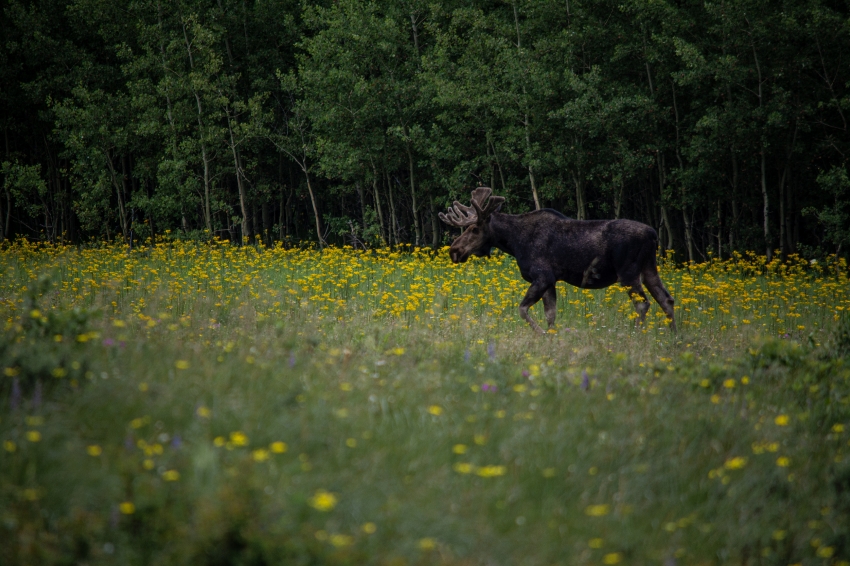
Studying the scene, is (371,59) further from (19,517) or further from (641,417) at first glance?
(19,517)

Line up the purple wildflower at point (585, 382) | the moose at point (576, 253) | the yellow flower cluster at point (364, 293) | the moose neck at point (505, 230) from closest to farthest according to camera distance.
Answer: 1. the purple wildflower at point (585, 382)
2. the yellow flower cluster at point (364, 293)
3. the moose at point (576, 253)
4. the moose neck at point (505, 230)

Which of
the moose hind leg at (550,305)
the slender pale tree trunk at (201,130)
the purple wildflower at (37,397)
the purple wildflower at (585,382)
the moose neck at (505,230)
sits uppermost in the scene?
the slender pale tree trunk at (201,130)

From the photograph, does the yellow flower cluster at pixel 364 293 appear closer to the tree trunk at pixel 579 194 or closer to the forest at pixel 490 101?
the forest at pixel 490 101

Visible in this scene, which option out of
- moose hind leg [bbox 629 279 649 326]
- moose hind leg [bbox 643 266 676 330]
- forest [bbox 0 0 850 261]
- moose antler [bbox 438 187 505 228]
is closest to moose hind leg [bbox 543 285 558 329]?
moose hind leg [bbox 629 279 649 326]

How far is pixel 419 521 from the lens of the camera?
3842 millimetres

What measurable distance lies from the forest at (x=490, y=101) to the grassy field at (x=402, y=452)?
47.6 feet

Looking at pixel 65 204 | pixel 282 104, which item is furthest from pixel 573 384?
pixel 65 204

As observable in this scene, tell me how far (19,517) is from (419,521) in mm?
1886

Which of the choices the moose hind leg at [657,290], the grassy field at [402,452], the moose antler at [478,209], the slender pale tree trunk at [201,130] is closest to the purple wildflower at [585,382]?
the grassy field at [402,452]

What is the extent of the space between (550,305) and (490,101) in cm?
1333

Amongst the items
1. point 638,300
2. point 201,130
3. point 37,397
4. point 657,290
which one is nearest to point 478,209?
point 638,300

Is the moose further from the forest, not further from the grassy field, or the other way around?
the forest

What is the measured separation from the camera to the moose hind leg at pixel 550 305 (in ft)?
33.5

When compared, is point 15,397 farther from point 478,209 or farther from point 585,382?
point 478,209
